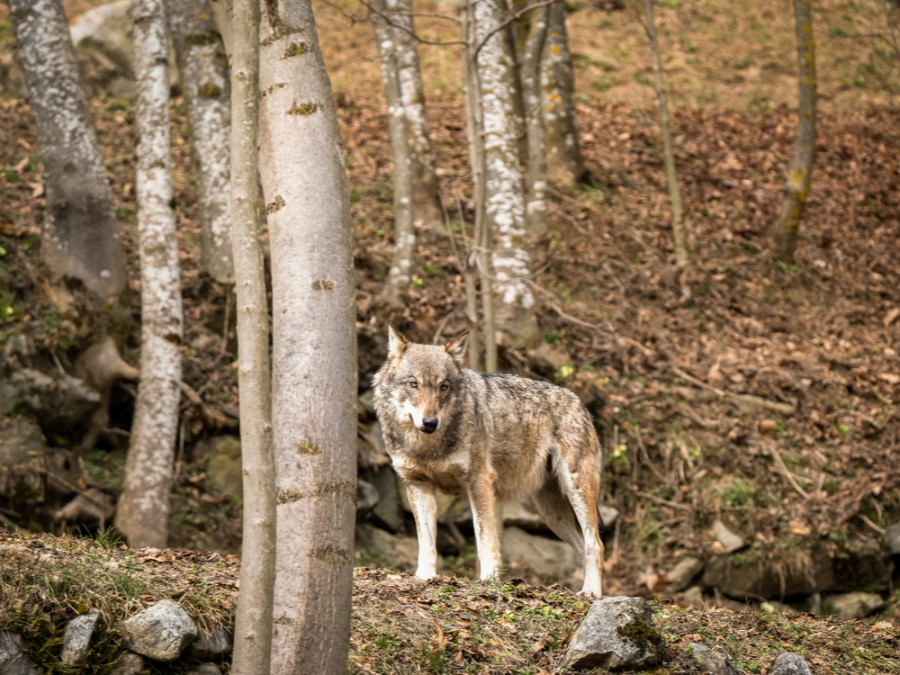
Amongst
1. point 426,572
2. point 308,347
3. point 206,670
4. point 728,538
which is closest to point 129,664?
point 206,670

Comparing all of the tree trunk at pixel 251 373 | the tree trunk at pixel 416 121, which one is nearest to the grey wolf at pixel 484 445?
the tree trunk at pixel 251 373

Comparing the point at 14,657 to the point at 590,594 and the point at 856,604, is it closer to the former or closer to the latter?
the point at 590,594

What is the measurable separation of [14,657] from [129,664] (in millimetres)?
571

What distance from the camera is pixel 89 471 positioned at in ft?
31.7

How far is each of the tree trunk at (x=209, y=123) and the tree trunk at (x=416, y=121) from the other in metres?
2.75

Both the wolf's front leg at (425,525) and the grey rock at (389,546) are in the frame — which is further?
the grey rock at (389,546)

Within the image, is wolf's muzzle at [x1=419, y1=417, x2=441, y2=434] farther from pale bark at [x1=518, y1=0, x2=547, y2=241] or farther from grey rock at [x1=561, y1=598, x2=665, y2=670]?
pale bark at [x1=518, y1=0, x2=547, y2=241]

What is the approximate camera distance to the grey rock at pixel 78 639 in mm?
4207

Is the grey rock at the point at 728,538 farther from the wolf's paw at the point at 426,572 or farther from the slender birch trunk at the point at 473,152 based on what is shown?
the wolf's paw at the point at 426,572

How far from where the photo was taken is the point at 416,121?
1299 centimetres

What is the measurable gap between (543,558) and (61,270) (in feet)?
24.2

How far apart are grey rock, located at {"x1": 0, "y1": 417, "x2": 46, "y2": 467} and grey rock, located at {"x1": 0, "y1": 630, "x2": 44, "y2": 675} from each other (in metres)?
5.18

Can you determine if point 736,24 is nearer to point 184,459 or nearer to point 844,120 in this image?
point 844,120

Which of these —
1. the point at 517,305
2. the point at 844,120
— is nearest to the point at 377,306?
the point at 517,305
